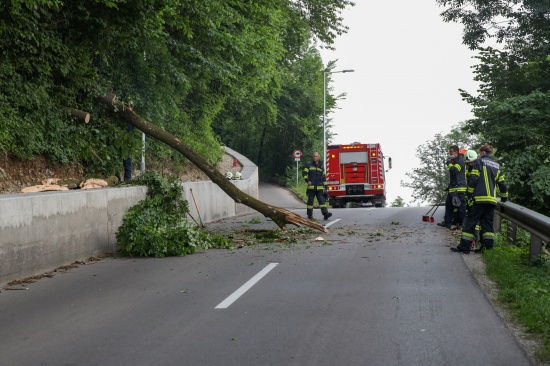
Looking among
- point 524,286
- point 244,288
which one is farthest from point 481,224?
point 244,288

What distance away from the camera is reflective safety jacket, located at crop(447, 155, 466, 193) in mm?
16062

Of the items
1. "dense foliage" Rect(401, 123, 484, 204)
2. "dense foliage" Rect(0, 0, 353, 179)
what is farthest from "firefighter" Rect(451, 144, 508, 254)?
"dense foliage" Rect(401, 123, 484, 204)

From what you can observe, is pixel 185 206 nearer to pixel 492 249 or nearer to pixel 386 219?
pixel 492 249

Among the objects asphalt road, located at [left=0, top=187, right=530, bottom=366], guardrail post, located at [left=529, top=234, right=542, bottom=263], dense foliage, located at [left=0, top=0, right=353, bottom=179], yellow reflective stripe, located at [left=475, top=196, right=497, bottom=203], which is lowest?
asphalt road, located at [left=0, top=187, right=530, bottom=366]

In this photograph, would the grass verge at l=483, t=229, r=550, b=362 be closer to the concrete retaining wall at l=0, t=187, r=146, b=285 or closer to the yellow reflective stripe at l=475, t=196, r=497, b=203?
the yellow reflective stripe at l=475, t=196, r=497, b=203

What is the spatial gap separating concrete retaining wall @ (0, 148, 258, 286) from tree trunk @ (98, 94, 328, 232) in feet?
7.96

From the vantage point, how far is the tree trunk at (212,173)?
1548cm

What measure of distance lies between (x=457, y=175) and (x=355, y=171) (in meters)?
19.6

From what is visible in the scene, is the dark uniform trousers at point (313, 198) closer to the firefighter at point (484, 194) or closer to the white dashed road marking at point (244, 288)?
the firefighter at point (484, 194)

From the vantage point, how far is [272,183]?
194 feet

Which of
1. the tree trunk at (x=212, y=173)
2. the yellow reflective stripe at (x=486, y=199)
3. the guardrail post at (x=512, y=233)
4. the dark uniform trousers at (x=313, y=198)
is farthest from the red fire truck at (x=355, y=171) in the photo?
the yellow reflective stripe at (x=486, y=199)

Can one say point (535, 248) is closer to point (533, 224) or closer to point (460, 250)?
point (533, 224)

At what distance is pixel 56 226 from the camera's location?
10.6 m

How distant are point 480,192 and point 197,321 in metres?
6.50
